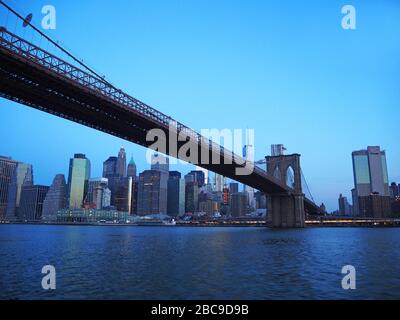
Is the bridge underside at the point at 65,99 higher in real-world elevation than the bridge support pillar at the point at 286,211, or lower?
higher

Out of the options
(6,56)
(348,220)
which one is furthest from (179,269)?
(348,220)

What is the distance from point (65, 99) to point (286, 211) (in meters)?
62.1

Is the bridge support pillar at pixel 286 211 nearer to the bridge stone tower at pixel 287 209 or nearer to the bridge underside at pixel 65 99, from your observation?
the bridge stone tower at pixel 287 209

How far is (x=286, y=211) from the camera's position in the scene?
86.3 meters

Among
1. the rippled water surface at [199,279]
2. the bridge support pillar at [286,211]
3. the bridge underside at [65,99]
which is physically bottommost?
the rippled water surface at [199,279]

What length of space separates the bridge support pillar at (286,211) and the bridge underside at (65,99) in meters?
43.0

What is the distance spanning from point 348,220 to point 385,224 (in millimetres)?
13403

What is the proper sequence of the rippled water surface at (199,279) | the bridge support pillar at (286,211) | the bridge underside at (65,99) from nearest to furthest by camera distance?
the rippled water surface at (199,279), the bridge underside at (65,99), the bridge support pillar at (286,211)

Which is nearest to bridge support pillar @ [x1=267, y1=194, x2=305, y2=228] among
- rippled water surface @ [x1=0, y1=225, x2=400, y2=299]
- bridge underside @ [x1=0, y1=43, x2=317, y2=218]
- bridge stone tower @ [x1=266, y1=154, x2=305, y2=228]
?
bridge stone tower @ [x1=266, y1=154, x2=305, y2=228]

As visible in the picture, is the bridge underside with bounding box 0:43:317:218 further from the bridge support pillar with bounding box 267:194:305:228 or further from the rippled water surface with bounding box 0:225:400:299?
the bridge support pillar with bounding box 267:194:305:228

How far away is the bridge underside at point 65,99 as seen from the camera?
98.1 feet

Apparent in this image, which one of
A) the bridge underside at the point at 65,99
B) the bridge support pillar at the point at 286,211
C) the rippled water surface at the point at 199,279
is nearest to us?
the rippled water surface at the point at 199,279

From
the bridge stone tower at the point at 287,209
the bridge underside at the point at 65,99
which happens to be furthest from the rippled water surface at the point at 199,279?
the bridge stone tower at the point at 287,209
